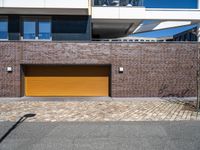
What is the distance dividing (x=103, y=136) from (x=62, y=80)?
30.2ft

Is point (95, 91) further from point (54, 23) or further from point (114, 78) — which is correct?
point (54, 23)

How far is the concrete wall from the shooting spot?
1533 centimetres

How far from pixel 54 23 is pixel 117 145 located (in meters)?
12.4

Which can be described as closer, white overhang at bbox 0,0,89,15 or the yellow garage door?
white overhang at bbox 0,0,89,15

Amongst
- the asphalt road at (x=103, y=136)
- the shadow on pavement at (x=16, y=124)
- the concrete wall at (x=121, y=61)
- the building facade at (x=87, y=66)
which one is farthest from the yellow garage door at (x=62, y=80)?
the asphalt road at (x=103, y=136)

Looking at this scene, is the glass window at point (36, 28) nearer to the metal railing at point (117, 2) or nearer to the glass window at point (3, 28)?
the glass window at point (3, 28)

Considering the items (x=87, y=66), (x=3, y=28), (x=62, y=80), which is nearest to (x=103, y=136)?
(x=87, y=66)

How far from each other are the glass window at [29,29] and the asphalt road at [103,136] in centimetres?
948

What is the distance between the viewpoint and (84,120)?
9.26 meters

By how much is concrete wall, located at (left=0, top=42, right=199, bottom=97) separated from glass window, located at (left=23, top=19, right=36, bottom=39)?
2.08m

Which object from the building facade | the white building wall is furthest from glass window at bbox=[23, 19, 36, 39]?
the white building wall

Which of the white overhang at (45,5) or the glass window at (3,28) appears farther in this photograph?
the glass window at (3,28)

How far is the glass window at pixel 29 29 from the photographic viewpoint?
1723 centimetres

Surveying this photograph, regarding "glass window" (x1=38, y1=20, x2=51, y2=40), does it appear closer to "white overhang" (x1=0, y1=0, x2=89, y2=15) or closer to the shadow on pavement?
"white overhang" (x1=0, y1=0, x2=89, y2=15)
